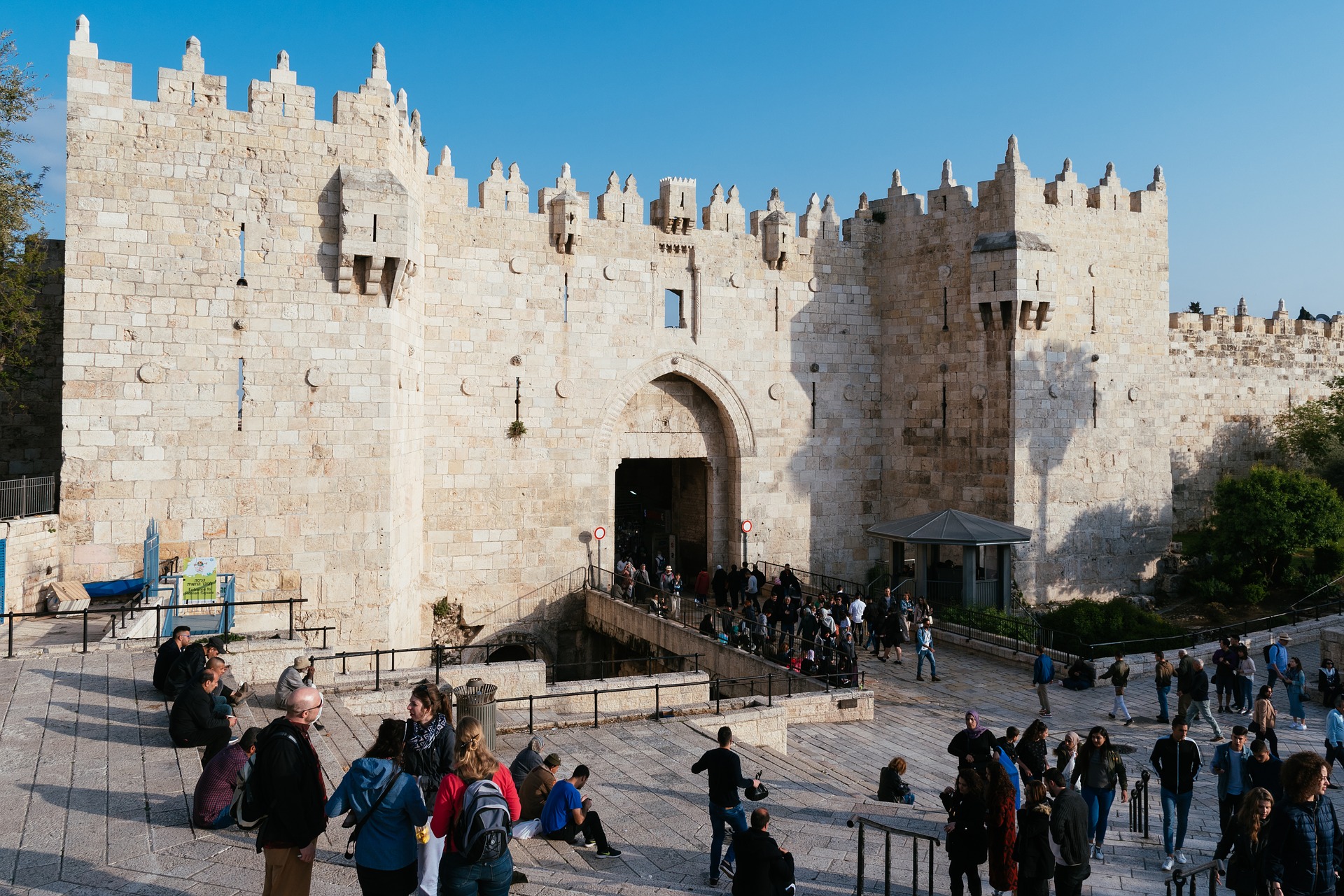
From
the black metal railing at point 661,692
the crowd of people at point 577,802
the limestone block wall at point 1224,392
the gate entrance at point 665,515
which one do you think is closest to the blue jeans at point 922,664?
the black metal railing at point 661,692

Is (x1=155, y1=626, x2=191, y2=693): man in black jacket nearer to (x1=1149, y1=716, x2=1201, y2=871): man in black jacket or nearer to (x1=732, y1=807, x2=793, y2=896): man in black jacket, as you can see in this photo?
(x1=732, y1=807, x2=793, y2=896): man in black jacket

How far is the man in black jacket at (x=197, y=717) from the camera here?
23.6 ft

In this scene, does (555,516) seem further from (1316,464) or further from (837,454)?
(1316,464)

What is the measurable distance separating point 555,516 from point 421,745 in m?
13.8

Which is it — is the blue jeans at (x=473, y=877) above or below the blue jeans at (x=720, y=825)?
above

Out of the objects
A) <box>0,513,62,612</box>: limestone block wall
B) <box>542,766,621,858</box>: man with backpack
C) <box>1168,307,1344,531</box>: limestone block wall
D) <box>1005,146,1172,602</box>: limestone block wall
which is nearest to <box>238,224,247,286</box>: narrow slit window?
<box>0,513,62,612</box>: limestone block wall

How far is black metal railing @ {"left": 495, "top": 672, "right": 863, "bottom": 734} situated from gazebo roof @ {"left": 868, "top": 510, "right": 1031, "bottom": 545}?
4.77m

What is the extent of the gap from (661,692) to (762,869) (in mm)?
7709

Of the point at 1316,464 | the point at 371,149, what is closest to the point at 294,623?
the point at 371,149

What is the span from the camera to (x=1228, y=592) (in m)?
20.0

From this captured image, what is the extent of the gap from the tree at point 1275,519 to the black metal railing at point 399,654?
1541 cm

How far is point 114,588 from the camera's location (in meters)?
12.9

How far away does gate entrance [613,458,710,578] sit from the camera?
889 inches

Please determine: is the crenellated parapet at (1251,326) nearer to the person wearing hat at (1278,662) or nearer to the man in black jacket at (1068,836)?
the person wearing hat at (1278,662)
